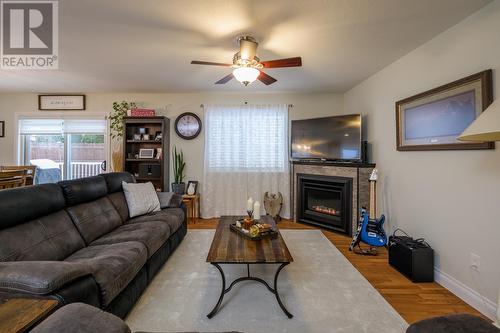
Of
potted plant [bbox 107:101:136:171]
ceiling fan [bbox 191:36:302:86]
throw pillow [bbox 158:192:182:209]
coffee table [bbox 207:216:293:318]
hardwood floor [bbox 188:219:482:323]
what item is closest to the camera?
coffee table [bbox 207:216:293:318]

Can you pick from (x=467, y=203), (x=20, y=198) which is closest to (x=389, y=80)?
(x=467, y=203)

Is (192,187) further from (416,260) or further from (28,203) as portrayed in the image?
(416,260)

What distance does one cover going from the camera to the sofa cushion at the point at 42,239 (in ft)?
5.14

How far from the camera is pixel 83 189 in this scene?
7.81 feet

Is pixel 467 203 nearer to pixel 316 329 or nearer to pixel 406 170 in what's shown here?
pixel 406 170

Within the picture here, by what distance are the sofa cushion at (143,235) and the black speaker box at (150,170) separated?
1880 millimetres

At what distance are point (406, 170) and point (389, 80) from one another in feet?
4.25

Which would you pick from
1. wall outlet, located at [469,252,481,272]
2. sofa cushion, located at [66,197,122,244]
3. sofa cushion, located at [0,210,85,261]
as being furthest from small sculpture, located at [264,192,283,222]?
sofa cushion, located at [0,210,85,261]

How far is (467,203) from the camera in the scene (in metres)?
2.05

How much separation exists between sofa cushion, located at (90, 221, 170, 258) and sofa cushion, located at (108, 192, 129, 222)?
259mm

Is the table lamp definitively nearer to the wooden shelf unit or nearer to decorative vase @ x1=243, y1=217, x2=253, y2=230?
decorative vase @ x1=243, y1=217, x2=253, y2=230

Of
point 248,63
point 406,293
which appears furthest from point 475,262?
point 248,63

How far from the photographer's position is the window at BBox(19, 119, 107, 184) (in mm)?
4645

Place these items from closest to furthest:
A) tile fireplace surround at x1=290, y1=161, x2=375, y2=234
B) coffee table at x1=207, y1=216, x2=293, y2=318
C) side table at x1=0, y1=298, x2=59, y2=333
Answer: side table at x1=0, y1=298, x2=59, y2=333 → coffee table at x1=207, y1=216, x2=293, y2=318 → tile fireplace surround at x1=290, y1=161, x2=375, y2=234
